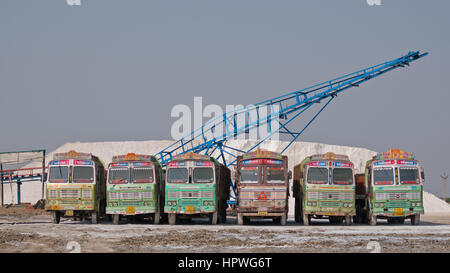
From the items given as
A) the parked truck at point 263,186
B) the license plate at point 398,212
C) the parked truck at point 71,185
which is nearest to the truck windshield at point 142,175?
the parked truck at point 71,185

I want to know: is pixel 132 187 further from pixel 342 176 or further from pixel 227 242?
pixel 227 242

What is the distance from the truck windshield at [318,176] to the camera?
26.1 m

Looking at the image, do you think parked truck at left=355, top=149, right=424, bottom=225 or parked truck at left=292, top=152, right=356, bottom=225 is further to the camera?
parked truck at left=355, top=149, right=424, bottom=225

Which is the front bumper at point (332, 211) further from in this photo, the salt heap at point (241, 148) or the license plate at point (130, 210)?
the salt heap at point (241, 148)

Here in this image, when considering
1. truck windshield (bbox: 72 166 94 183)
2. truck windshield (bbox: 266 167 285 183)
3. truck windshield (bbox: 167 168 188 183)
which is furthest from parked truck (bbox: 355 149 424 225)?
truck windshield (bbox: 72 166 94 183)

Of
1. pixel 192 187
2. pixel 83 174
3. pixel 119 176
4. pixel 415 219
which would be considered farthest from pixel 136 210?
pixel 415 219

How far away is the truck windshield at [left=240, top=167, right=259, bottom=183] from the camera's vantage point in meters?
26.0

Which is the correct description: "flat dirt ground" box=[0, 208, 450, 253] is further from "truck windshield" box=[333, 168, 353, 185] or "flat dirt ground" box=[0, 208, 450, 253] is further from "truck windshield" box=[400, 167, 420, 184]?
"truck windshield" box=[400, 167, 420, 184]

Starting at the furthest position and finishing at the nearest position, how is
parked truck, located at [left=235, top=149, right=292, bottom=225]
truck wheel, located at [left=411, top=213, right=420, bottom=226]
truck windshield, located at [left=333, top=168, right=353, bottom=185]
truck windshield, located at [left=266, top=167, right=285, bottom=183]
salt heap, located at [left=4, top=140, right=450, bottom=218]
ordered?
1. salt heap, located at [left=4, top=140, right=450, bottom=218]
2. truck wheel, located at [left=411, top=213, right=420, bottom=226]
3. truck windshield, located at [left=333, top=168, right=353, bottom=185]
4. truck windshield, located at [left=266, top=167, right=285, bottom=183]
5. parked truck, located at [left=235, top=149, right=292, bottom=225]

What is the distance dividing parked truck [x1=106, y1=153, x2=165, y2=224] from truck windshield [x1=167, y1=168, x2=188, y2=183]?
2.40 feet

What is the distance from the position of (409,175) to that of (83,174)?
46.1 feet

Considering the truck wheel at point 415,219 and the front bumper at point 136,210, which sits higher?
the front bumper at point 136,210
